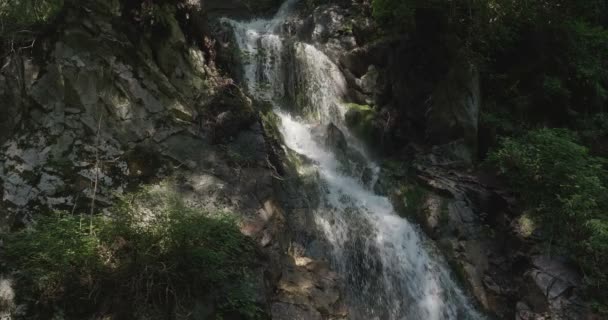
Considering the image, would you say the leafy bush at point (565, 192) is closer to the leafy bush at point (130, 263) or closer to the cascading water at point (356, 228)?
the cascading water at point (356, 228)

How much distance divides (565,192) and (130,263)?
748cm

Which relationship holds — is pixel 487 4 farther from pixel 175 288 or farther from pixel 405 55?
pixel 175 288

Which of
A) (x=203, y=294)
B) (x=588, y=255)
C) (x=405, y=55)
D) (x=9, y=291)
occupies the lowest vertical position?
(x=588, y=255)

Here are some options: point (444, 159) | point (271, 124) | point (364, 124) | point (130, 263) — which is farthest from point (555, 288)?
point (130, 263)

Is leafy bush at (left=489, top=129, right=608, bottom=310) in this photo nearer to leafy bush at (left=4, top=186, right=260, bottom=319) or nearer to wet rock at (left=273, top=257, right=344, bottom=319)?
wet rock at (left=273, top=257, right=344, bottom=319)

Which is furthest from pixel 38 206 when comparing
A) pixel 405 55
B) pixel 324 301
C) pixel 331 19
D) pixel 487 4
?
pixel 331 19

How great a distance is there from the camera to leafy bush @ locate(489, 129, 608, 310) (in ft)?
21.7

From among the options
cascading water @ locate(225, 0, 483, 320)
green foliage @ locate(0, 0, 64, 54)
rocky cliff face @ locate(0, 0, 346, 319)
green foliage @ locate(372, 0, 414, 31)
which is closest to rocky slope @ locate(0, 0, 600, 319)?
rocky cliff face @ locate(0, 0, 346, 319)

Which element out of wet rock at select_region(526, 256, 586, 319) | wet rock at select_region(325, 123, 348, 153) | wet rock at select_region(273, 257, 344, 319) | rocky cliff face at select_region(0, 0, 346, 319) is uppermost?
rocky cliff face at select_region(0, 0, 346, 319)

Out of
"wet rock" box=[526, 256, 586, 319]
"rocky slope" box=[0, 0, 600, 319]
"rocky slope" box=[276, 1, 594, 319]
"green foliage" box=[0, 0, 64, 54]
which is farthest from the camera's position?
"rocky slope" box=[276, 1, 594, 319]

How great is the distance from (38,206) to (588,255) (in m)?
8.35

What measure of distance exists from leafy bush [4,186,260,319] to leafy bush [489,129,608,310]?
584cm

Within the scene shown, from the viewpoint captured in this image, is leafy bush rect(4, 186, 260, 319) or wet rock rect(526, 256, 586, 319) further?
wet rock rect(526, 256, 586, 319)

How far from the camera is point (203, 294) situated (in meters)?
4.30
